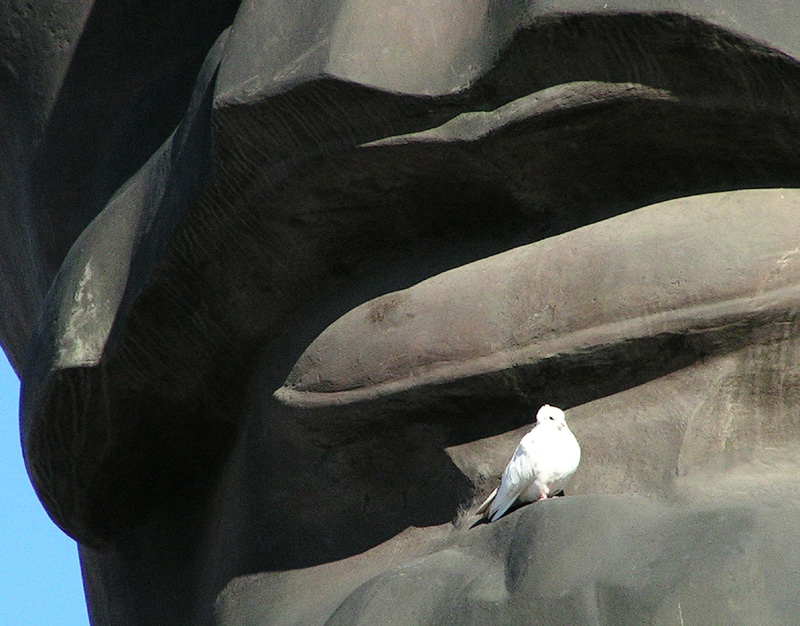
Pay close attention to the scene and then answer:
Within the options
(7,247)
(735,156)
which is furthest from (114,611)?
(735,156)

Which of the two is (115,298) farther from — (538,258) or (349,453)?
(538,258)

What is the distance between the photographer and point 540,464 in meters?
1.92

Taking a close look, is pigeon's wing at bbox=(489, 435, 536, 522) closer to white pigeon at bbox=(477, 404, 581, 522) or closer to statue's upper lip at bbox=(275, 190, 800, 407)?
white pigeon at bbox=(477, 404, 581, 522)

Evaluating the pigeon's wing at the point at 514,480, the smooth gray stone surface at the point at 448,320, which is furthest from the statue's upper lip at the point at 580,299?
the pigeon's wing at the point at 514,480

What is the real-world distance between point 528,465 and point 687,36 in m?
0.51

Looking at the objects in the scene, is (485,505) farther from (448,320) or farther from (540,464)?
(448,320)

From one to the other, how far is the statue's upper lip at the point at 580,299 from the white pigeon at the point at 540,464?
0.32 feet

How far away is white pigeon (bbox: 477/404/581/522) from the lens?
192 cm

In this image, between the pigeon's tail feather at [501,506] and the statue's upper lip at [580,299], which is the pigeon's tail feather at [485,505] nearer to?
the pigeon's tail feather at [501,506]

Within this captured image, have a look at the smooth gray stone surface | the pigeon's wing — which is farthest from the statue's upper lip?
the pigeon's wing

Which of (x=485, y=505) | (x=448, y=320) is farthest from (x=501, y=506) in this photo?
(x=448, y=320)

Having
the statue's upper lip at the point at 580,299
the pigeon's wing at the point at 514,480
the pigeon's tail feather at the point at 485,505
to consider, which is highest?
the statue's upper lip at the point at 580,299

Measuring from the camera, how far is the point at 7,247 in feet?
9.36

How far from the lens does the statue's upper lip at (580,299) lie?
6.53 feet
